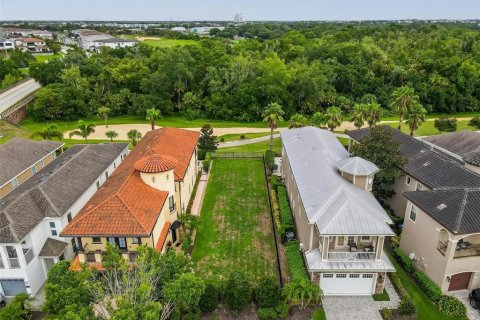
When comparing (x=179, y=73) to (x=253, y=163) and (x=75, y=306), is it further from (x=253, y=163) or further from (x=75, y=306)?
(x=75, y=306)

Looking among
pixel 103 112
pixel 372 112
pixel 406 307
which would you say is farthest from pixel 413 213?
pixel 103 112

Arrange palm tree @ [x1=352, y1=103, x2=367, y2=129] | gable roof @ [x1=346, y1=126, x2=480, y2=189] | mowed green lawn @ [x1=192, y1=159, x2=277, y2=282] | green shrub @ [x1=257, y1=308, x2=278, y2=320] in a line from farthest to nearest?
palm tree @ [x1=352, y1=103, x2=367, y2=129] < gable roof @ [x1=346, y1=126, x2=480, y2=189] < mowed green lawn @ [x1=192, y1=159, x2=277, y2=282] < green shrub @ [x1=257, y1=308, x2=278, y2=320]

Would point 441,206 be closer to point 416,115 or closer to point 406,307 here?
point 406,307

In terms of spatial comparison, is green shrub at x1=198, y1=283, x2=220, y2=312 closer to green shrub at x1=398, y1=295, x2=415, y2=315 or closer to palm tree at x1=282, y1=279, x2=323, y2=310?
palm tree at x1=282, y1=279, x2=323, y2=310

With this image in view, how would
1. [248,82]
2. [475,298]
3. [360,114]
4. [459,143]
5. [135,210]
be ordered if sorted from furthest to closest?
[248,82] < [360,114] < [459,143] < [135,210] < [475,298]

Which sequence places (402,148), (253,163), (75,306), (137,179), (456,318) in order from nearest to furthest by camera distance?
1. (75,306)
2. (456,318)
3. (137,179)
4. (402,148)
5. (253,163)

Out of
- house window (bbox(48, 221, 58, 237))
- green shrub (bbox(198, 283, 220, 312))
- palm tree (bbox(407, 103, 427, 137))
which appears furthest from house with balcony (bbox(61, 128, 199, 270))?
palm tree (bbox(407, 103, 427, 137))

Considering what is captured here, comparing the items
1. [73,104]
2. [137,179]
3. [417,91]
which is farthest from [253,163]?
[417,91]
